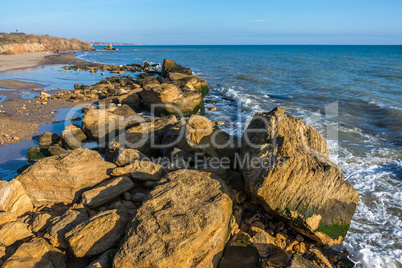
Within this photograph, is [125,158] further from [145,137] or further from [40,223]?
[40,223]

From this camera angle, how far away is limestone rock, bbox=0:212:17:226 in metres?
4.91

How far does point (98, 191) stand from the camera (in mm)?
5598

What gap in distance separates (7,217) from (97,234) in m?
2.12

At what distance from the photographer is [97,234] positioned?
4332 mm

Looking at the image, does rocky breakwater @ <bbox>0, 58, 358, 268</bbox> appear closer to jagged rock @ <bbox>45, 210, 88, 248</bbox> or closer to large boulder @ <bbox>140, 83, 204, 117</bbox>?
jagged rock @ <bbox>45, 210, 88, 248</bbox>

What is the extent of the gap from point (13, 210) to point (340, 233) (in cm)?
663

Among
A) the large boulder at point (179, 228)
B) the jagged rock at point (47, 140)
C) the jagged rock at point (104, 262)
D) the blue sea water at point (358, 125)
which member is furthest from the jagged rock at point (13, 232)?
the blue sea water at point (358, 125)

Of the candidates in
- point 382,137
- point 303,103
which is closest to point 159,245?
point 382,137

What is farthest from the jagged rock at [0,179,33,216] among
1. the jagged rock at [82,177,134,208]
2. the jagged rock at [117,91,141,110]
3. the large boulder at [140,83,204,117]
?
the jagged rock at [117,91,141,110]

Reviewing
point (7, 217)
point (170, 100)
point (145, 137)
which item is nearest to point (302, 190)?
point (145, 137)

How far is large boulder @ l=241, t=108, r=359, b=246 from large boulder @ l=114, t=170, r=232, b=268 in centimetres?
84

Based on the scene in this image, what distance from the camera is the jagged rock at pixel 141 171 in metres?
6.10

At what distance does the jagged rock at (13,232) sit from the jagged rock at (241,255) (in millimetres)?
3600

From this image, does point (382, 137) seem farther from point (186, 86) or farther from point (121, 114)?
point (121, 114)
